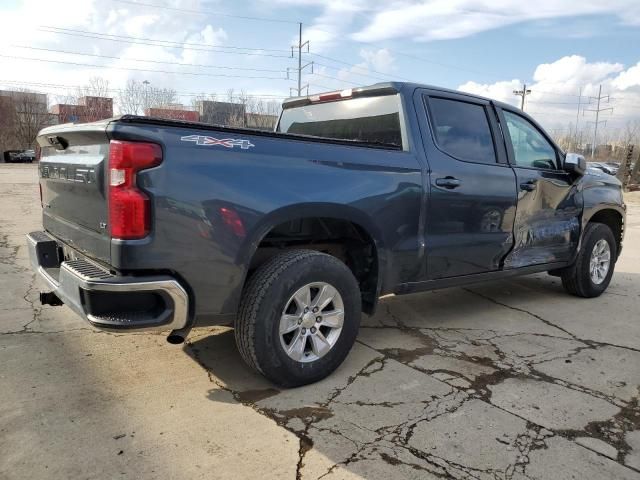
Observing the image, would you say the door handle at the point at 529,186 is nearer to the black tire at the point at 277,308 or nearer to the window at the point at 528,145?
the window at the point at 528,145

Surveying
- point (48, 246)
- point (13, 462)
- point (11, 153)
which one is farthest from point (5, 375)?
point (11, 153)

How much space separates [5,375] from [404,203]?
2.81 metres

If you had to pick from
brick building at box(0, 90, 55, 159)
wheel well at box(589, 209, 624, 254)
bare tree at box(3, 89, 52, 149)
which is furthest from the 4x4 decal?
bare tree at box(3, 89, 52, 149)

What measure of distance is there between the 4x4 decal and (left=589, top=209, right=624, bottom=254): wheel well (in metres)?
4.45

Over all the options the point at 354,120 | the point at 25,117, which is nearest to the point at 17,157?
the point at 25,117

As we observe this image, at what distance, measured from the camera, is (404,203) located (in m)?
3.59

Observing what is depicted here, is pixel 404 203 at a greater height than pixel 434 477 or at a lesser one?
greater

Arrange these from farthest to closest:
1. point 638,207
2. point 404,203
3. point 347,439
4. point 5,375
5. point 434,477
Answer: point 638,207 < point 404,203 < point 5,375 < point 347,439 < point 434,477

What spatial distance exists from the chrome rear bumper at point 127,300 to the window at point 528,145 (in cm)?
329

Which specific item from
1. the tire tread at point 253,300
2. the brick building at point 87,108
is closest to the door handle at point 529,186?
the tire tread at point 253,300

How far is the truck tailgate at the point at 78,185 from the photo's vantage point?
105 inches

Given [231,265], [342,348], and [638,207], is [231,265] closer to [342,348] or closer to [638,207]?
[342,348]

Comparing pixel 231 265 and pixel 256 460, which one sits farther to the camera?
pixel 231 265

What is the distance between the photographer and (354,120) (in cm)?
422
